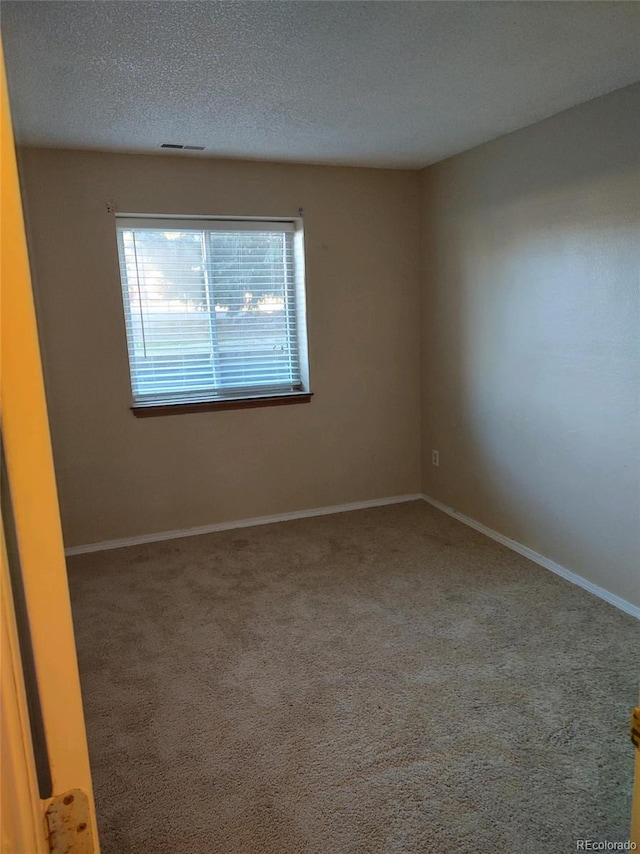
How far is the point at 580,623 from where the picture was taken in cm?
254

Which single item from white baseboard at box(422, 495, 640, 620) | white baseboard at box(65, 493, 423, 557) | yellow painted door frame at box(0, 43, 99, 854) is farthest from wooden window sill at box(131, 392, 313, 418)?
yellow painted door frame at box(0, 43, 99, 854)

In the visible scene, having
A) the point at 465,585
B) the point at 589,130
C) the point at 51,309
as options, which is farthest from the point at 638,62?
the point at 51,309

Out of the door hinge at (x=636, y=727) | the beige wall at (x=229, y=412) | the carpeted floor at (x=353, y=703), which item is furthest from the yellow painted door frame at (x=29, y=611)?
the beige wall at (x=229, y=412)

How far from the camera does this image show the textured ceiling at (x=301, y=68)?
1748 millimetres

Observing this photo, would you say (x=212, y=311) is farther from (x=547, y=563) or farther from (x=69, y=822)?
(x=69, y=822)

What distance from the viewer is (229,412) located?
3.71 meters

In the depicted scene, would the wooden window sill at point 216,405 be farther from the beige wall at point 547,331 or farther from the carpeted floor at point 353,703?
the beige wall at point 547,331

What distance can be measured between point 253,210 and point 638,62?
2.14 metres

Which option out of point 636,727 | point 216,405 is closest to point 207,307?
point 216,405

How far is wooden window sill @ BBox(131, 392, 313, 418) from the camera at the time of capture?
11.5ft

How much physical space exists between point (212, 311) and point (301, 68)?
68.8 inches

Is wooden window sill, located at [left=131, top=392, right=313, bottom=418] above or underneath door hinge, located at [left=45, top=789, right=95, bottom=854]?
underneath

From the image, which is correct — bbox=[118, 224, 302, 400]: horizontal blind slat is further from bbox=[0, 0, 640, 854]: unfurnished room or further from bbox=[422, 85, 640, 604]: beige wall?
bbox=[422, 85, 640, 604]: beige wall

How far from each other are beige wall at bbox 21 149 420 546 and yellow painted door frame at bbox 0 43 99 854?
3.10 meters
